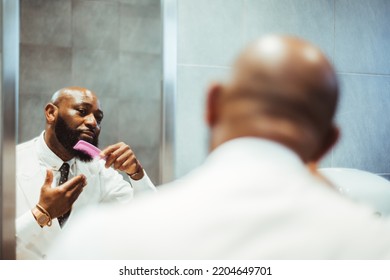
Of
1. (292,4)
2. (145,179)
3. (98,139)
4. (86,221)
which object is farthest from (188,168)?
(86,221)

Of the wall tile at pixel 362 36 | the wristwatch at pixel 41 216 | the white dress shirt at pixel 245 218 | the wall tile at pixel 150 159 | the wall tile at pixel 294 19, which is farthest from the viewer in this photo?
the wall tile at pixel 362 36

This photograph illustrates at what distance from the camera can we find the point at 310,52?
551 mm

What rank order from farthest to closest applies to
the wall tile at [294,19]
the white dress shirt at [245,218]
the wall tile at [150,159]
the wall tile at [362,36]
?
1. the wall tile at [362,36]
2. the wall tile at [294,19]
3. the wall tile at [150,159]
4. the white dress shirt at [245,218]

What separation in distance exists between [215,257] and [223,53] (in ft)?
3.14

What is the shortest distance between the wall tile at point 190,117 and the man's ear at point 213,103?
0.78m

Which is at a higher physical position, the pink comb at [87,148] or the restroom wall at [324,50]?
the restroom wall at [324,50]

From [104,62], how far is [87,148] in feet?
0.86

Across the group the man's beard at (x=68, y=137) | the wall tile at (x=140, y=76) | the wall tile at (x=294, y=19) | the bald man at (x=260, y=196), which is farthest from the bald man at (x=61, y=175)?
the bald man at (x=260, y=196)

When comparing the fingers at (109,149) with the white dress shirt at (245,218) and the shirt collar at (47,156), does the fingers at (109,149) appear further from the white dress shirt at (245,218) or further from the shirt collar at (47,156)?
the white dress shirt at (245,218)

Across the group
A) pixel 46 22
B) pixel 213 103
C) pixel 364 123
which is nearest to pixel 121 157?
pixel 46 22

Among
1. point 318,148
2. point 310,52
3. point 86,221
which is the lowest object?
point 86,221

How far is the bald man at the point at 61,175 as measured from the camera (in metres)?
1.20

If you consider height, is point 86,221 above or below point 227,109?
below
